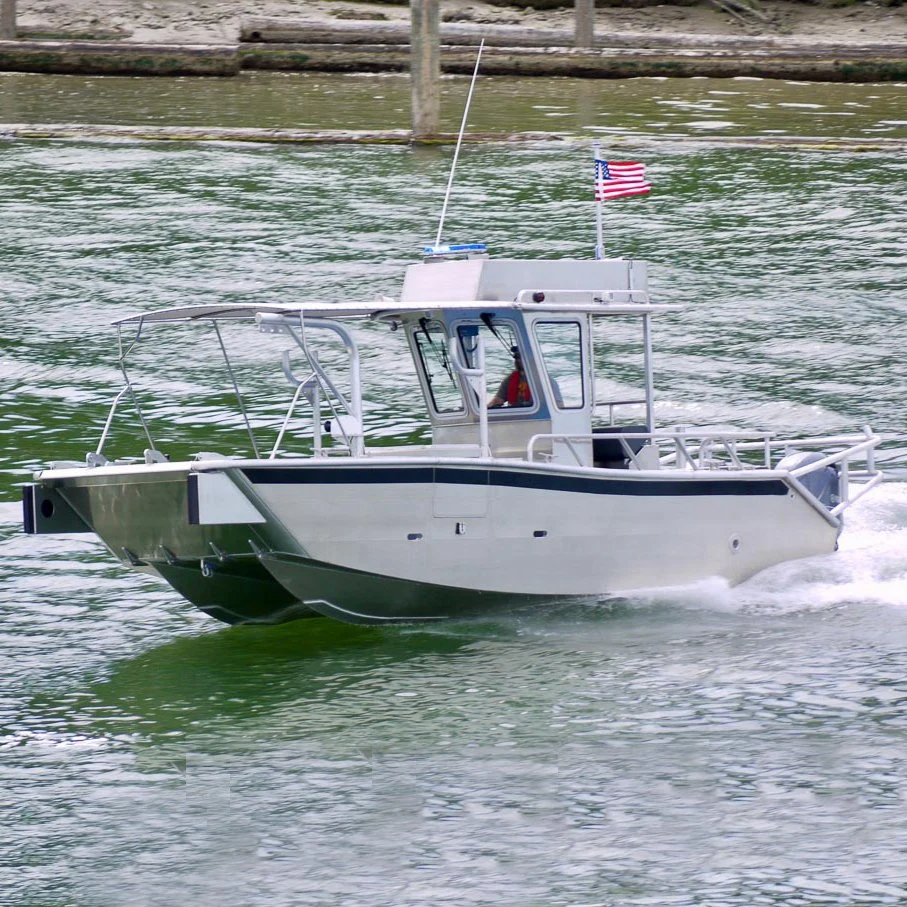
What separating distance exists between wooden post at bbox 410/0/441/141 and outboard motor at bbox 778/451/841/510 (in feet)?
65.0

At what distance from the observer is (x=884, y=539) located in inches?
602

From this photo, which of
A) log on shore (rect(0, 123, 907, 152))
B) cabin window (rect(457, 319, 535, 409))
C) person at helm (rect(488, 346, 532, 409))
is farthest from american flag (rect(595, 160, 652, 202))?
log on shore (rect(0, 123, 907, 152))

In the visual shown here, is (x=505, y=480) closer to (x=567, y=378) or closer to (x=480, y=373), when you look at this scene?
(x=480, y=373)

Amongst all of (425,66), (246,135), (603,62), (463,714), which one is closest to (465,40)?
(603,62)

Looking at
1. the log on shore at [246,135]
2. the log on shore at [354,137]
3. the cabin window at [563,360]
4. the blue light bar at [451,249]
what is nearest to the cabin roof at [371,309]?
the cabin window at [563,360]

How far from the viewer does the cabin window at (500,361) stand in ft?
43.9

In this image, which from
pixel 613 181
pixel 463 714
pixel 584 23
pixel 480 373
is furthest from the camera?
pixel 584 23

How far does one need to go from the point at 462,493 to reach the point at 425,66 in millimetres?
21611

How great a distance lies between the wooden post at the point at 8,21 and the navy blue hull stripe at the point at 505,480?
101 feet

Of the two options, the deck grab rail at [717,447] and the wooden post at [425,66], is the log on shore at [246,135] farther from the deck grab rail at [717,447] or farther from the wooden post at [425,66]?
the deck grab rail at [717,447]

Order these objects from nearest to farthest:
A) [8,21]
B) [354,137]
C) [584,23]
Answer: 1. [354,137]
2. [584,23]
3. [8,21]

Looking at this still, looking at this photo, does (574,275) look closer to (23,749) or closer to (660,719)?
(660,719)

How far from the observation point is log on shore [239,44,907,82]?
3912 cm

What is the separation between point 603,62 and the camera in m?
39.4
